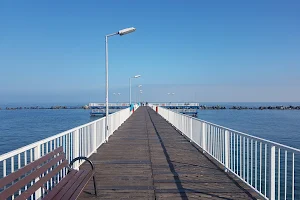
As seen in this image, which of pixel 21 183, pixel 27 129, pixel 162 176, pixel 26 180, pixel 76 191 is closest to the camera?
pixel 21 183

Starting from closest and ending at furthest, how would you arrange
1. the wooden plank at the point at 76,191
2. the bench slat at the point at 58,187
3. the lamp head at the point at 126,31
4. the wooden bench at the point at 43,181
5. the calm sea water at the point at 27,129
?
the wooden bench at the point at 43,181, the bench slat at the point at 58,187, the wooden plank at the point at 76,191, the lamp head at the point at 126,31, the calm sea water at the point at 27,129

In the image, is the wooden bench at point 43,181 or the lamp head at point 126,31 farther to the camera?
the lamp head at point 126,31

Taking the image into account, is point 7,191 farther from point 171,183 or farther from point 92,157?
point 92,157

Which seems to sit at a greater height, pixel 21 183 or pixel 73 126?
pixel 21 183

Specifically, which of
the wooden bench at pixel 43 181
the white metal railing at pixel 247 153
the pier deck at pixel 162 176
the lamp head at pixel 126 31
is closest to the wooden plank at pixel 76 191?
the wooden bench at pixel 43 181

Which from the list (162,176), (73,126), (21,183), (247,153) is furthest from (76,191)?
(73,126)

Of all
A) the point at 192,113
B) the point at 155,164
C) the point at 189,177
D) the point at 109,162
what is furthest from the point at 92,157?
the point at 192,113

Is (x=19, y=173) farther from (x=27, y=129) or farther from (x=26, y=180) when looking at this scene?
(x=27, y=129)

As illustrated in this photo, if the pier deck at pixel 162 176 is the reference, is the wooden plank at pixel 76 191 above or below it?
above

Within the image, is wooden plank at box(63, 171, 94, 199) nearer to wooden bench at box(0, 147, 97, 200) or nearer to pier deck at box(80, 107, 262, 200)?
wooden bench at box(0, 147, 97, 200)

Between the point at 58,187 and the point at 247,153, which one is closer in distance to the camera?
the point at 58,187

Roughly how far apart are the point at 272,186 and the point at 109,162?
15.5ft

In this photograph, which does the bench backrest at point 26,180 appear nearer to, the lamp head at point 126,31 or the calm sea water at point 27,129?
the lamp head at point 126,31

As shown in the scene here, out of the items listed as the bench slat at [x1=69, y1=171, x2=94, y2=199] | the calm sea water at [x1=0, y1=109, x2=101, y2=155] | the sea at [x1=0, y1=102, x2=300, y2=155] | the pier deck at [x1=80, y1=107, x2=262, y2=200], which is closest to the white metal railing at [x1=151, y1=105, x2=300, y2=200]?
the pier deck at [x1=80, y1=107, x2=262, y2=200]
